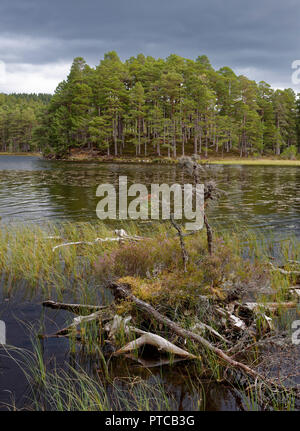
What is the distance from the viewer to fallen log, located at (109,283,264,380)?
137 inches

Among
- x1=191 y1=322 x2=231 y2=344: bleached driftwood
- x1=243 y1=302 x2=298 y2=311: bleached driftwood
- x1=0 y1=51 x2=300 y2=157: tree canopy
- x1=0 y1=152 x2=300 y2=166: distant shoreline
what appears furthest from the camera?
x1=0 y1=51 x2=300 y2=157: tree canopy

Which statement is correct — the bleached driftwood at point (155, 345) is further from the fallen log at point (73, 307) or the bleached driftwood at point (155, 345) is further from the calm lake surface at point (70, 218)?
the fallen log at point (73, 307)

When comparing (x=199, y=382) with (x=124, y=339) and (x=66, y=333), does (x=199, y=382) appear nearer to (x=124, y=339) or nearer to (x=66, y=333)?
(x=124, y=339)

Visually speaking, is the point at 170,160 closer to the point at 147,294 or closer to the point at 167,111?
the point at 167,111

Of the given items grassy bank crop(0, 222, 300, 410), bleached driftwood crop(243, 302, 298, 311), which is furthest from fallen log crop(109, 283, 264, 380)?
bleached driftwood crop(243, 302, 298, 311)

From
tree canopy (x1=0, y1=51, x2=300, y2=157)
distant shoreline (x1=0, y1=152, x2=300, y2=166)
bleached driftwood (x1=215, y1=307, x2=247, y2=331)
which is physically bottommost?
bleached driftwood (x1=215, y1=307, x2=247, y2=331)

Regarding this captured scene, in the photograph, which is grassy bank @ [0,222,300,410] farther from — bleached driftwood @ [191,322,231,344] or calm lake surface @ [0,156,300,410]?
calm lake surface @ [0,156,300,410]

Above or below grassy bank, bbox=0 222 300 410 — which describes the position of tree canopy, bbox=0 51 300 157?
above

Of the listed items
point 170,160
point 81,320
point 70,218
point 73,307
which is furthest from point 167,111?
point 81,320

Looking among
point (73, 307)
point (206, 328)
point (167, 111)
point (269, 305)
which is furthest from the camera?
point (167, 111)

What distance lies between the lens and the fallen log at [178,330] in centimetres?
349

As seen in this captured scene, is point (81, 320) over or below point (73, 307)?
over

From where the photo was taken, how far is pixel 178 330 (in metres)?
3.94
